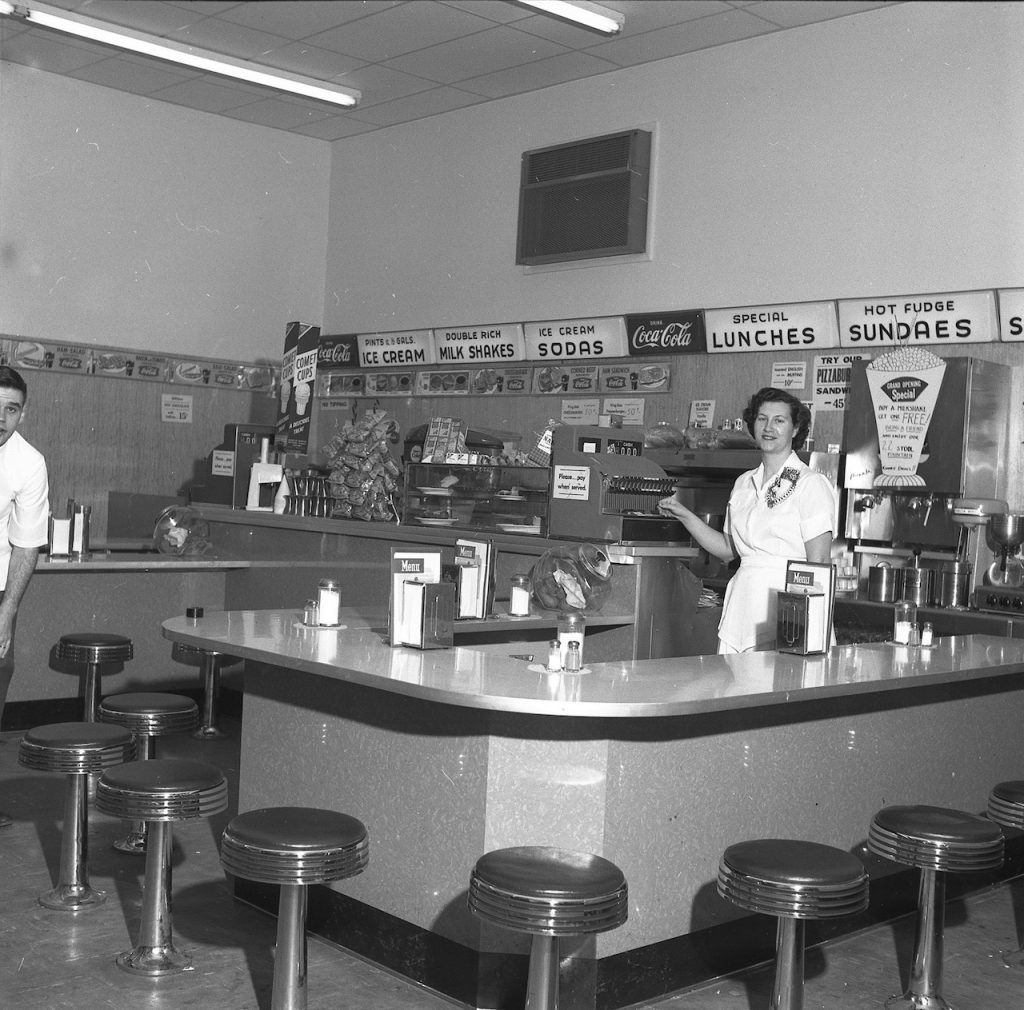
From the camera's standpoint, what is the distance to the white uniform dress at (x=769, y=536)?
462 centimetres

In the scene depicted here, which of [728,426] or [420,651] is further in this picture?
[728,426]

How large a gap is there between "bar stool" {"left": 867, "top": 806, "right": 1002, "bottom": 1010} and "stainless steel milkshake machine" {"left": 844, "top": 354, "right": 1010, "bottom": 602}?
2.61 metres

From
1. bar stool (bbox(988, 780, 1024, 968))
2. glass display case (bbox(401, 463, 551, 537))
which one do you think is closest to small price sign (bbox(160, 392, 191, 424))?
glass display case (bbox(401, 463, 551, 537))

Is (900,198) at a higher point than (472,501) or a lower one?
higher

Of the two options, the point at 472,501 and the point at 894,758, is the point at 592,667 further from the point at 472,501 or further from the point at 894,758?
the point at 472,501

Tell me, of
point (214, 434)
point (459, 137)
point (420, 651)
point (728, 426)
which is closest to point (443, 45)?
point (459, 137)

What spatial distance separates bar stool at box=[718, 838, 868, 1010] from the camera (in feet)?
9.53

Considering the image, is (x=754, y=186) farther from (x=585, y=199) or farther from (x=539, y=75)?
(x=539, y=75)

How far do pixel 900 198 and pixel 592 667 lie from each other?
3.91 metres

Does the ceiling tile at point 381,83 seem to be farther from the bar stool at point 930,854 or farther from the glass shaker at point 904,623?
the bar stool at point 930,854

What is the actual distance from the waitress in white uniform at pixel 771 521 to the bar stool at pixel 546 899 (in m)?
1.93

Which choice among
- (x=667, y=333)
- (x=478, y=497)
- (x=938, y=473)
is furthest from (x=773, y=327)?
(x=478, y=497)

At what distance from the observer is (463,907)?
11.2 ft

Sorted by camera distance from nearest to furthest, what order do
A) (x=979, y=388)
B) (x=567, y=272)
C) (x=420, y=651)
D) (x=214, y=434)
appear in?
(x=420, y=651) < (x=979, y=388) < (x=567, y=272) < (x=214, y=434)
